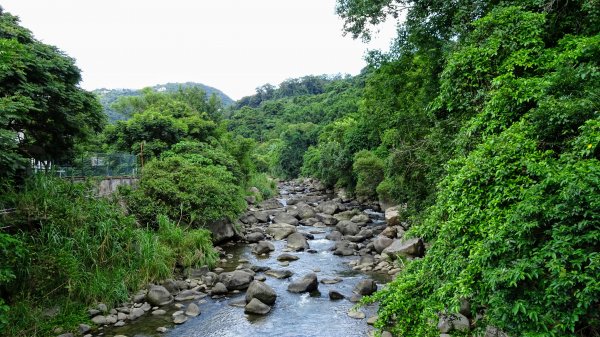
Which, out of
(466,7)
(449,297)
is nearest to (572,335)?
(449,297)

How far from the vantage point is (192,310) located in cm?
1192

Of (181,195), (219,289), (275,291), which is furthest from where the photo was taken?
(181,195)

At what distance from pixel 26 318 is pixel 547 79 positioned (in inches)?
508

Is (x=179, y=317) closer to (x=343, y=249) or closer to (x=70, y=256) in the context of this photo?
(x=70, y=256)

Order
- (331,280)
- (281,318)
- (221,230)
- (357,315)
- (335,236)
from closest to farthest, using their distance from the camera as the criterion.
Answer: (357,315) → (281,318) → (331,280) → (221,230) → (335,236)

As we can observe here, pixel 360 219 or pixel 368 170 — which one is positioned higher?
pixel 368 170

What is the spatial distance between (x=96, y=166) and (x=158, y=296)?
8.52 meters

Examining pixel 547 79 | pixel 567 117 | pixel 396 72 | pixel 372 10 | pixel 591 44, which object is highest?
pixel 372 10

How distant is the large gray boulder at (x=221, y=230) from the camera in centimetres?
1979

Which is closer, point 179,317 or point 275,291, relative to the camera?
point 179,317

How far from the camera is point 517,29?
7168 mm

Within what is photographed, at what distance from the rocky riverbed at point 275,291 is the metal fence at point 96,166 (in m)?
6.54

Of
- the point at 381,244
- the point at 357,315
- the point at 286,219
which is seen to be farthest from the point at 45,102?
the point at 286,219

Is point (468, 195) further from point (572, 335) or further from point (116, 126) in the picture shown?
point (116, 126)
